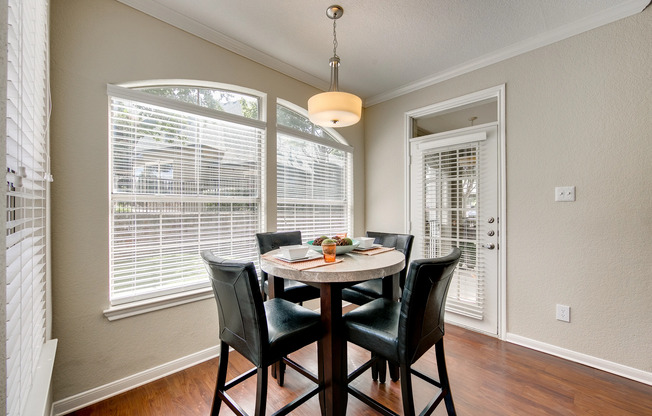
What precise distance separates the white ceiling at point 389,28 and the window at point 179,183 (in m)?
0.52

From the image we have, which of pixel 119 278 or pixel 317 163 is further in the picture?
pixel 317 163

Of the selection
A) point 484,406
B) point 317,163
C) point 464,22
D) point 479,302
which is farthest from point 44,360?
point 464,22

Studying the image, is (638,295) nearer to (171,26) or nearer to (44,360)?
(44,360)

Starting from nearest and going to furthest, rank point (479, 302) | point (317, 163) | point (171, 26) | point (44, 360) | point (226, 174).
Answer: point (44, 360), point (171, 26), point (226, 174), point (479, 302), point (317, 163)

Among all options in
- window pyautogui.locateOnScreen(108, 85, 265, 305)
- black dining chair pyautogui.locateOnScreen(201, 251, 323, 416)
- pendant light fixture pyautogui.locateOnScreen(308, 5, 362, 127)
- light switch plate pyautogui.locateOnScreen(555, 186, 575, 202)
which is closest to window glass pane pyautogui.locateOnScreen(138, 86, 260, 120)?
window pyautogui.locateOnScreen(108, 85, 265, 305)

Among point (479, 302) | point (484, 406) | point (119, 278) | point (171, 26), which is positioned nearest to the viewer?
point (484, 406)

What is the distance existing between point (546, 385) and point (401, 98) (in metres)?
3.06

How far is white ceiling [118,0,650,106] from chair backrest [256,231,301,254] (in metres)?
1.69

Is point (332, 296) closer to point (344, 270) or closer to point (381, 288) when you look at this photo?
point (344, 270)

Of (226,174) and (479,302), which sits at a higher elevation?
(226,174)

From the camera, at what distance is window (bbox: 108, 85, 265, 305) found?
1909 mm

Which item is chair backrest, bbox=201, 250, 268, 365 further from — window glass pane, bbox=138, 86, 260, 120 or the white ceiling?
the white ceiling

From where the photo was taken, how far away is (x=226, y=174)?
2447 millimetres

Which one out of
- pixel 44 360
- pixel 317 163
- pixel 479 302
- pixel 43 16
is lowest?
pixel 479 302
